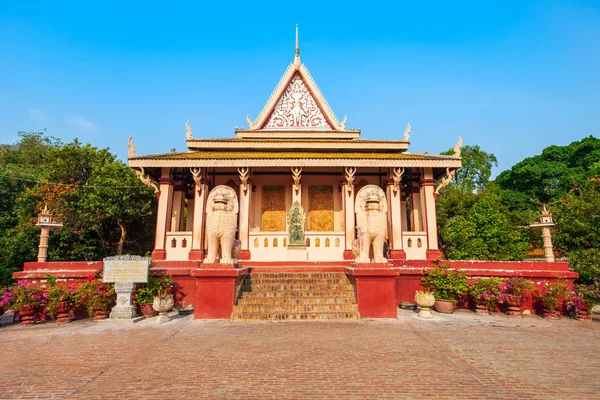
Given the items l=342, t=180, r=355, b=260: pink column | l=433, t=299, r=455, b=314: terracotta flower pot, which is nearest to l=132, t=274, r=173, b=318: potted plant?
l=342, t=180, r=355, b=260: pink column

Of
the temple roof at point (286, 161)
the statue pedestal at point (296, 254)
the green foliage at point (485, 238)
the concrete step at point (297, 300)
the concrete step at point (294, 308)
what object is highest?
the temple roof at point (286, 161)

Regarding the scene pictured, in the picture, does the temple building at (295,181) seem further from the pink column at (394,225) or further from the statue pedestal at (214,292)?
the statue pedestal at (214,292)

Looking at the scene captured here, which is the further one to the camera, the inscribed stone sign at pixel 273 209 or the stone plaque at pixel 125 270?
the inscribed stone sign at pixel 273 209

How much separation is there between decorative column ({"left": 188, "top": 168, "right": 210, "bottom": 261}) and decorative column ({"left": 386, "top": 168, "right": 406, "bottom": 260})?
736 centimetres

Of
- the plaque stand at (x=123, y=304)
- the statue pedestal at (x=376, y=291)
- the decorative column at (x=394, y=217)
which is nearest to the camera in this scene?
the statue pedestal at (x=376, y=291)

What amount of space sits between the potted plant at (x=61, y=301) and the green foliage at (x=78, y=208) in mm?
8910

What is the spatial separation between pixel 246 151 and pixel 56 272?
813cm

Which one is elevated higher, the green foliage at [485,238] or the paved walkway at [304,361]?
the green foliage at [485,238]

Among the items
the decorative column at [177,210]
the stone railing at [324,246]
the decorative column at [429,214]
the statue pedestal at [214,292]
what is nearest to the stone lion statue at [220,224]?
the statue pedestal at [214,292]

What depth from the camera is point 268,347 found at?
5344 mm

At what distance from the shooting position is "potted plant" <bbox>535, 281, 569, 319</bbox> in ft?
27.9

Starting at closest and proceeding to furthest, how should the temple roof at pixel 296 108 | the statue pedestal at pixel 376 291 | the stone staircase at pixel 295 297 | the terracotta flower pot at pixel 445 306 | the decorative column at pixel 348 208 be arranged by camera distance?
the stone staircase at pixel 295 297
the statue pedestal at pixel 376 291
the terracotta flower pot at pixel 445 306
the decorative column at pixel 348 208
the temple roof at pixel 296 108

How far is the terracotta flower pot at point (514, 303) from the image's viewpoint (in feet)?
28.4

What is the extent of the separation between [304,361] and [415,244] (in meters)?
9.13
